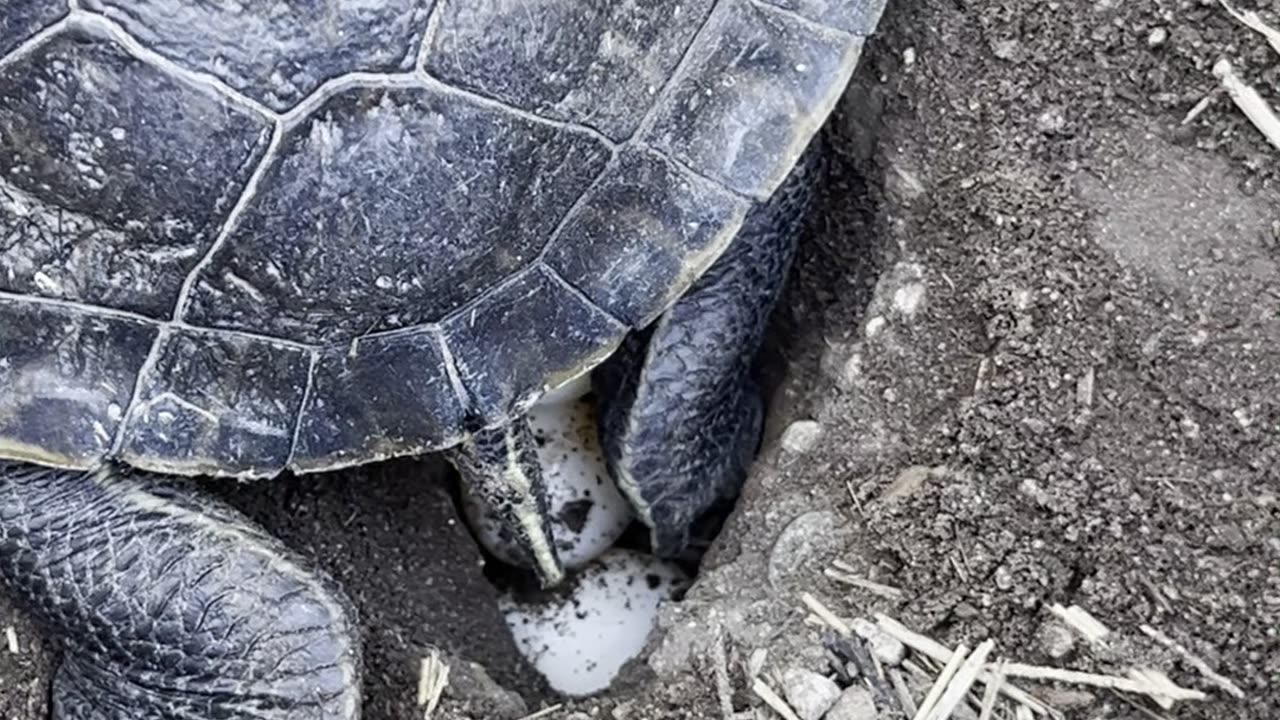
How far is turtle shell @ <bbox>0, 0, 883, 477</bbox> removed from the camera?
203 centimetres

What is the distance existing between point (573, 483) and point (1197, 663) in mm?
1200

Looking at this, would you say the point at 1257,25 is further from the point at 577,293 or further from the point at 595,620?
the point at 595,620

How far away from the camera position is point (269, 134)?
2.06 m

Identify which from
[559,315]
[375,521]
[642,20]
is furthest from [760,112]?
[375,521]

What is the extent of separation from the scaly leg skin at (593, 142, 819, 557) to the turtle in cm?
3

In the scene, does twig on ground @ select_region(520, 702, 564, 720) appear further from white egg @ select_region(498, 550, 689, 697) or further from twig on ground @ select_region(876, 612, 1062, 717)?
twig on ground @ select_region(876, 612, 1062, 717)

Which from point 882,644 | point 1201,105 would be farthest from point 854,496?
point 1201,105

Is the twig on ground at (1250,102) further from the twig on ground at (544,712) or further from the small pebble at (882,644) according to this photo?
the twig on ground at (544,712)

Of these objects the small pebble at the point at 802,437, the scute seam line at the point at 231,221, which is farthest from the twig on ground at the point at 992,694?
the scute seam line at the point at 231,221

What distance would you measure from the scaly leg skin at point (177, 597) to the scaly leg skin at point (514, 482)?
1.06 ft

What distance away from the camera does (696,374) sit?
2623 millimetres

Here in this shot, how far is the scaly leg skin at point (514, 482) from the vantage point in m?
2.54

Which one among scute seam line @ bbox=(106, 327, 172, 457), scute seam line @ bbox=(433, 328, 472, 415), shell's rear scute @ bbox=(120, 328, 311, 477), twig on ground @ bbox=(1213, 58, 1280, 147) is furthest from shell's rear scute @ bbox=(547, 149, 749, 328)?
twig on ground @ bbox=(1213, 58, 1280, 147)

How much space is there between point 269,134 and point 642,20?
1.79 ft
